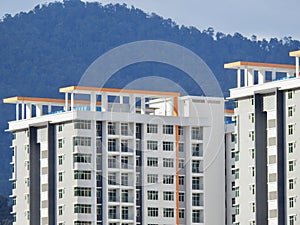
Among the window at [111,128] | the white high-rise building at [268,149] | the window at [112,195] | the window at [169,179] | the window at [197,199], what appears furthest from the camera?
the window at [197,199]

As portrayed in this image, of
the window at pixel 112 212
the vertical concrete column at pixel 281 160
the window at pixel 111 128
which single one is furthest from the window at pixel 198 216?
the vertical concrete column at pixel 281 160

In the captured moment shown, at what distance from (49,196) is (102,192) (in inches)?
80.3

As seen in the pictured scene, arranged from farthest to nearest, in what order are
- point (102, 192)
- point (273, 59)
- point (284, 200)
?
point (273, 59), point (102, 192), point (284, 200)

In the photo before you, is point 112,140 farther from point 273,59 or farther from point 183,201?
point 273,59

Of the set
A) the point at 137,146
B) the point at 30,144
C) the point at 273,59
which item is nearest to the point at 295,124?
the point at 137,146

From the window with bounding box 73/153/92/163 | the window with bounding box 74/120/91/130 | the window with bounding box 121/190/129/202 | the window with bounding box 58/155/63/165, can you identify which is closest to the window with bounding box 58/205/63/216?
the window with bounding box 58/155/63/165

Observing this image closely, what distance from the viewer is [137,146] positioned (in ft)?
144

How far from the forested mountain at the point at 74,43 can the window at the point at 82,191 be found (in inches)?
942

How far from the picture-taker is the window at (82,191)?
43.0 metres

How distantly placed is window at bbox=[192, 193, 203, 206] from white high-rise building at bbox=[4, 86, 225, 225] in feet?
0.11

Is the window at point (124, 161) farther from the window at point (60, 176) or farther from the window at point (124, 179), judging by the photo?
the window at point (60, 176)

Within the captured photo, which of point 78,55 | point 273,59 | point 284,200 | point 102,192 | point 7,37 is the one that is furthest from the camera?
point 7,37

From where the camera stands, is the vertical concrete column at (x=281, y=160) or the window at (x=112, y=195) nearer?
the vertical concrete column at (x=281, y=160)

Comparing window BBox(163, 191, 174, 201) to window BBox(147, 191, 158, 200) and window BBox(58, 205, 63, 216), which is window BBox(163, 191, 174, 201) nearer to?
window BBox(147, 191, 158, 200)
